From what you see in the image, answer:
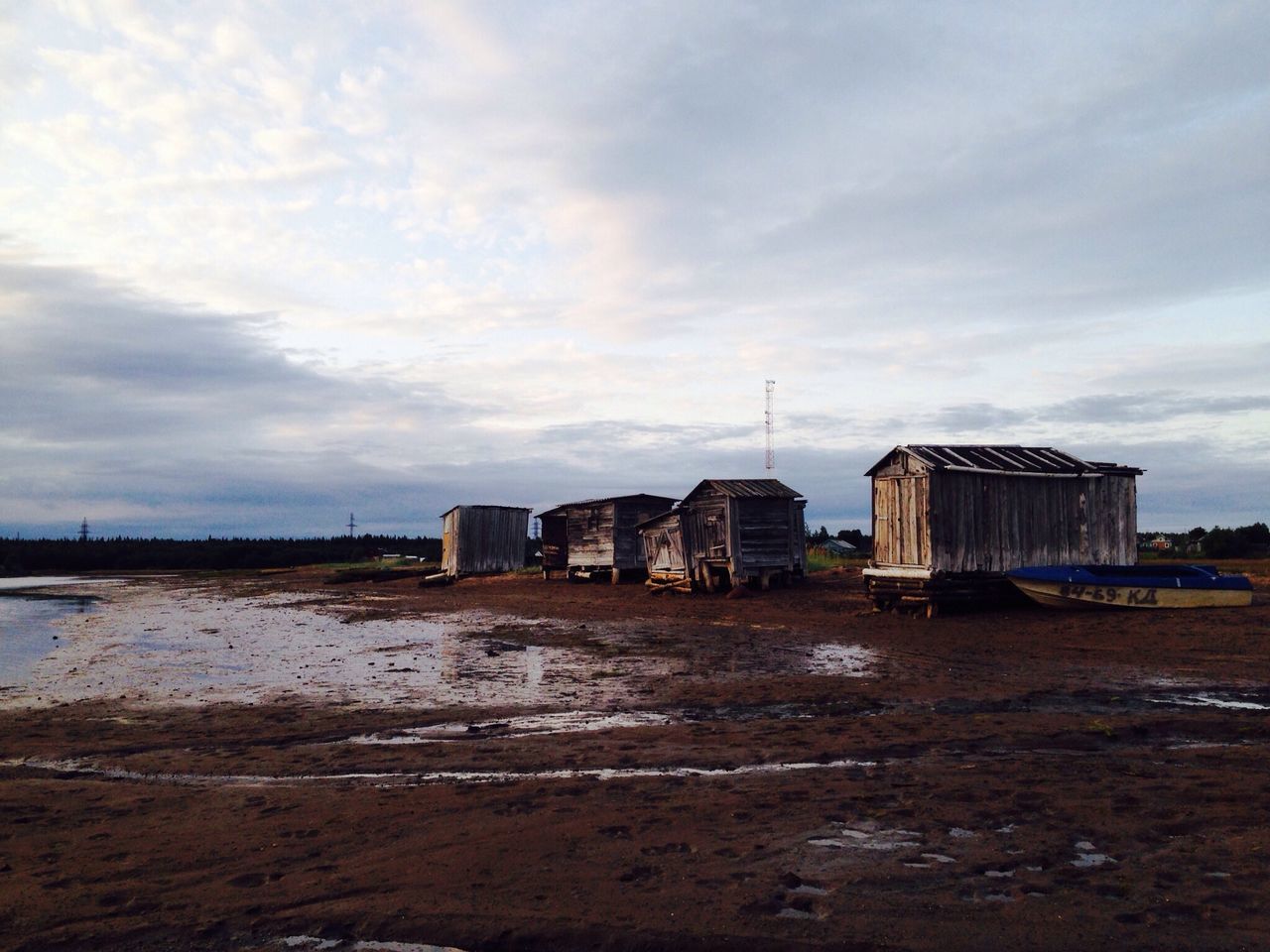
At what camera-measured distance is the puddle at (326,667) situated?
12227 millimetres

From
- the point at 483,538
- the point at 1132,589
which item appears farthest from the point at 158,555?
the point at 1132,589

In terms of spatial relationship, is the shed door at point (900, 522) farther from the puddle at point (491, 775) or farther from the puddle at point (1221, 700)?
the puddle at point (491, 775)

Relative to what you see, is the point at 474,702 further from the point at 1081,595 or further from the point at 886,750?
the point at 1081,595

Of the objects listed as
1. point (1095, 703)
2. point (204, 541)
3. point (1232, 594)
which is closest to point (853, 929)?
point (1095, 703)

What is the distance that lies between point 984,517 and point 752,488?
31.6ft

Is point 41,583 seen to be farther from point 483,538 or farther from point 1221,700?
point 1221,700

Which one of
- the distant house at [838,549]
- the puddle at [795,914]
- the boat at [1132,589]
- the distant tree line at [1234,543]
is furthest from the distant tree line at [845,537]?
the puddle at [795,914]

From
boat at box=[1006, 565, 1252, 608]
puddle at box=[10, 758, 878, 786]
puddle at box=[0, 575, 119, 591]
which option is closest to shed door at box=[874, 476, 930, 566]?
boat at box=[1006, 565, 1252, 608]

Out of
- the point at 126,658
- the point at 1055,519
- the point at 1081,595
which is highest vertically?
the point at 1055,519

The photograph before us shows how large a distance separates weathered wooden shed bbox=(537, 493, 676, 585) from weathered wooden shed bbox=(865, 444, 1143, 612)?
48.9ft

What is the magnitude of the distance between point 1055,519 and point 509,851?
18.6m

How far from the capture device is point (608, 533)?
3559cm

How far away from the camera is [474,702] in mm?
11344

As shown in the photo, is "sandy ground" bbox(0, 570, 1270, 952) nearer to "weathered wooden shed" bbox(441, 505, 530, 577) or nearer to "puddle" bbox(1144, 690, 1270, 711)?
"puddle" bbox(1144, 690, 1270, 711)
